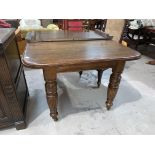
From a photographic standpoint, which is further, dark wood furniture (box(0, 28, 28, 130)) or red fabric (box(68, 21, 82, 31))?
red fabric (box(68, 21, 82, 31))

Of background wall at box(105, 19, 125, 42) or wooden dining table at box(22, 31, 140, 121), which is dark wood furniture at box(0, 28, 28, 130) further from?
background wall at box(105, 19, 125, 42)

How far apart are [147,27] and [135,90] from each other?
2059 millimetres

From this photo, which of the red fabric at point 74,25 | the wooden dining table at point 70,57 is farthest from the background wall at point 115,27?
the red fabric at point 74,25

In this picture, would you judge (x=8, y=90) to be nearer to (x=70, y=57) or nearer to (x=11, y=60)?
(x=11, y=60)

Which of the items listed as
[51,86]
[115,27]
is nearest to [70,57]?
[51,86]

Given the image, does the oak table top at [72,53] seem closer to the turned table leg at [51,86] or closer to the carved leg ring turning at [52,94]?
the turned table leg at [51,86]

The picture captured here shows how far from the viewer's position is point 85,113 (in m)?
1.74

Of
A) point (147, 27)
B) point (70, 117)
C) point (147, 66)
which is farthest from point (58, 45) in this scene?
point (147, 27)

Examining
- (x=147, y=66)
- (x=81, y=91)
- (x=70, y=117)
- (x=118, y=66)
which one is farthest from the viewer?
(x=147, y=66)

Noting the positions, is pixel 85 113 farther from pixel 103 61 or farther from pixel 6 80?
pixel 6 80

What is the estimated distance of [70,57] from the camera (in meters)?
1.25

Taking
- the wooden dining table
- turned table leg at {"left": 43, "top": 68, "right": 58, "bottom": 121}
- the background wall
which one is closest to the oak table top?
the wooden dining table

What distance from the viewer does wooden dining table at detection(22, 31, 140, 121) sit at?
119 centimetres

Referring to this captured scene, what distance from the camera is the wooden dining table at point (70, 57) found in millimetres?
1192
